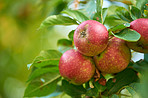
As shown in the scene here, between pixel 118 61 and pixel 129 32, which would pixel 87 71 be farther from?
pixel 129 32

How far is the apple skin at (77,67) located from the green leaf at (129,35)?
0.85 feet

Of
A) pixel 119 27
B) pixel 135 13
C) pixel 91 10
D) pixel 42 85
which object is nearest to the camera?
pixel 119 27

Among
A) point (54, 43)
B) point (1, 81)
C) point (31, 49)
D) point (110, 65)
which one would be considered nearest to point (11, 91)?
point (54, 43)

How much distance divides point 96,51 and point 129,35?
0.21m

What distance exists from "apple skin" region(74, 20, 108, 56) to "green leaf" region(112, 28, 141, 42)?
0.09 metres

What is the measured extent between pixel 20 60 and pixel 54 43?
38.6 inches

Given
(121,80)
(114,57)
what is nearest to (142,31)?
(114,57)

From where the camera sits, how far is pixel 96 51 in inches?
44.0

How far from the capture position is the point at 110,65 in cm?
113

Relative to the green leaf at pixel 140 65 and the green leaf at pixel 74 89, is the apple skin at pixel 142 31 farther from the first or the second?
the green leaf at pixel 74 89

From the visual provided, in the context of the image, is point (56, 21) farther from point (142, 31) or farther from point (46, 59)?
point (142, 31)

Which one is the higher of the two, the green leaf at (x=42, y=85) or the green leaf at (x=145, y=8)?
the green leaf at (x=145, y=8)

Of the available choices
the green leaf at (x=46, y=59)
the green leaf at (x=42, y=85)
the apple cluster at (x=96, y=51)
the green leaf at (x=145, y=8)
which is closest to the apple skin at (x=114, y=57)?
the apple cluster at (x=96, y=51)

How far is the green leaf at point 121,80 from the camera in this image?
1.24 meters
